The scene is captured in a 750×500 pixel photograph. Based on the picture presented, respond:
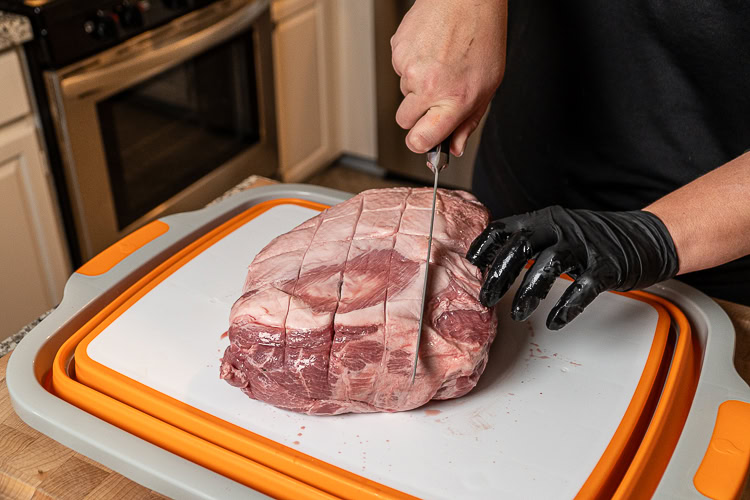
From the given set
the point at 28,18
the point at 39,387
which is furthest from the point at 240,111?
the point at 39,387

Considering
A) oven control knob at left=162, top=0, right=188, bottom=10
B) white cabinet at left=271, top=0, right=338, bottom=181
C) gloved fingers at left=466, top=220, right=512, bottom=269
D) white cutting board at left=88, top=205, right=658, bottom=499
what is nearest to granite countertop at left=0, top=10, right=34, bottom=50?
oven control knob at left=162, top=0, right=188, bottom=10

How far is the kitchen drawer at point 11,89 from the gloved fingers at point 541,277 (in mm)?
1638

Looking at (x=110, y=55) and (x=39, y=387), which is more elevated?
(x=110, y=55)

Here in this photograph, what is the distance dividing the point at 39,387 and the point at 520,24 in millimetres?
1243

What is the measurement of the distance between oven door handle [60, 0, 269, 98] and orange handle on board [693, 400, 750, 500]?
1917 mm

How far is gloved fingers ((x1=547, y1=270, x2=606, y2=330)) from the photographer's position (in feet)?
3.29

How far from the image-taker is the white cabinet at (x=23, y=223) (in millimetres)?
2000

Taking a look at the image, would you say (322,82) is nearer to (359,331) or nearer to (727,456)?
(359,331)

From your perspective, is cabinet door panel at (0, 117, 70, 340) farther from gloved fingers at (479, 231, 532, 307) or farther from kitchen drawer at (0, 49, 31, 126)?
gloved fingers at (479, 231, 532, 307)

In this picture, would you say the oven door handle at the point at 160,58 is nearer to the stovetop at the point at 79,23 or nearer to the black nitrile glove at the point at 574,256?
the stovetop at the point at 79,23

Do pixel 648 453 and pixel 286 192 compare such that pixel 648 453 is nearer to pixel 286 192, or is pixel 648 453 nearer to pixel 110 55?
pixel 286 192

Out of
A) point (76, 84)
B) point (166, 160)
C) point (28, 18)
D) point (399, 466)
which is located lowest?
point (166, 160)

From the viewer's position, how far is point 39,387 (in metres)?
1.05

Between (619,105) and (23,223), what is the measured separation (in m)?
1.75
